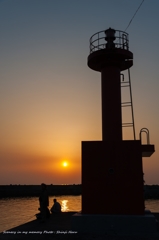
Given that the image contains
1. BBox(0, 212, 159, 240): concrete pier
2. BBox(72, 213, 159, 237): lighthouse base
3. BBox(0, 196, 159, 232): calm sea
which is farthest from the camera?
BBox(0, 196, 159, 232): calm sea

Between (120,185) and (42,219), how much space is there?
4.87 meters

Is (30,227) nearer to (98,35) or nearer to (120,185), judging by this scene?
(120,185)

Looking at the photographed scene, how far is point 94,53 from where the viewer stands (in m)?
13.6

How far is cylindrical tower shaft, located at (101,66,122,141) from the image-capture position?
12969mm

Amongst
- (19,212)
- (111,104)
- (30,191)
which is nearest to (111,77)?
(111,104)

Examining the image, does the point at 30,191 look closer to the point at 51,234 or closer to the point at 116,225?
the point at 51,234

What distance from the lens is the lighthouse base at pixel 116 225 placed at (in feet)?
37.2

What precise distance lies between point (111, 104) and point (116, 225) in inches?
202

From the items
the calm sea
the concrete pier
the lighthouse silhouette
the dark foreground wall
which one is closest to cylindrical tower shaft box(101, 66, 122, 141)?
the lighthouse silhouette

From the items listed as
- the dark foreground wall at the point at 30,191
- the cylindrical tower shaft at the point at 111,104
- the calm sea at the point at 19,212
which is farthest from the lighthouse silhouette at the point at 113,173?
the dark foreground wall at the point at 30,191

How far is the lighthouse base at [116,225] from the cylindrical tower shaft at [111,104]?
3363 millimetres

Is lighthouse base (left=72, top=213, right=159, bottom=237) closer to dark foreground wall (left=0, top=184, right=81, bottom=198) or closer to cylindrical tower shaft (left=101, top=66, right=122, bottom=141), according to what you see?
cylindrical tower shaft (left=101, top=66, right=122, bottom=141)

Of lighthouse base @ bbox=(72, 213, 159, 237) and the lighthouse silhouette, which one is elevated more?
the lighthouse silhouette

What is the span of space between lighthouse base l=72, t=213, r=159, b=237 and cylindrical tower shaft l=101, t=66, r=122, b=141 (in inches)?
132
